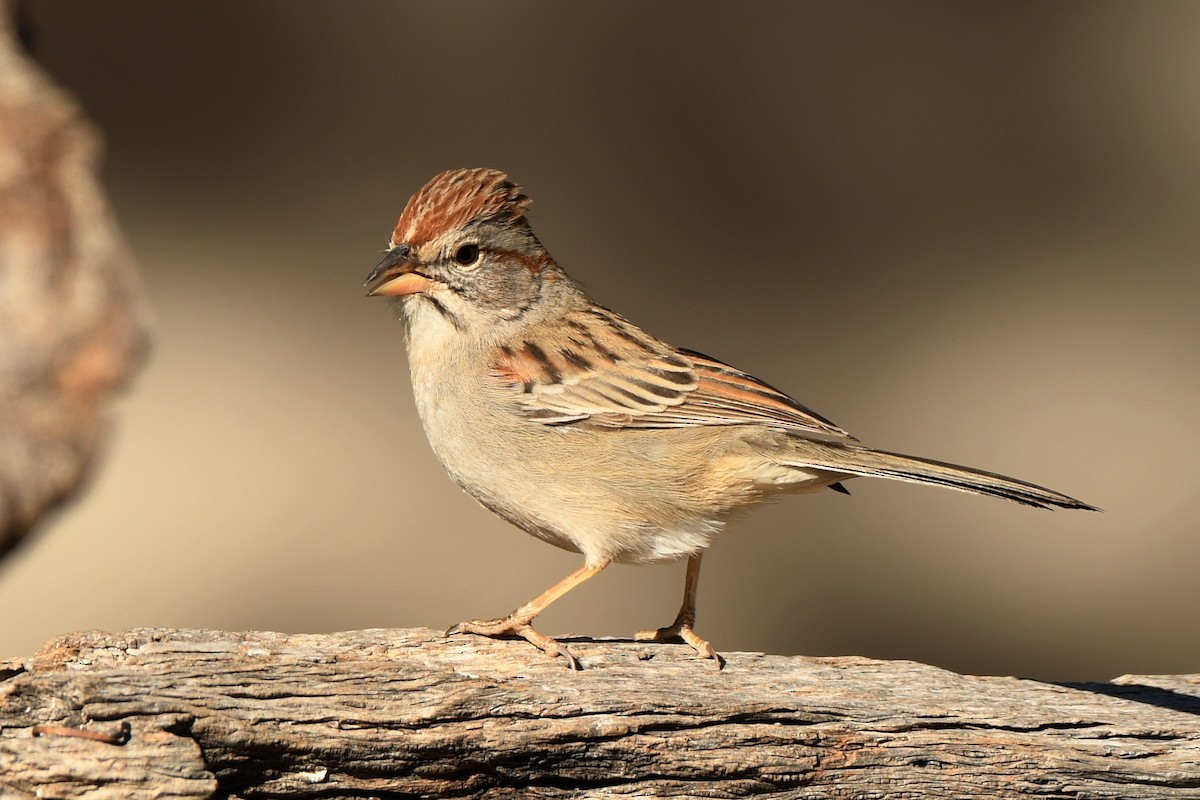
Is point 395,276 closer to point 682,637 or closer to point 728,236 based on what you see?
point 682,637

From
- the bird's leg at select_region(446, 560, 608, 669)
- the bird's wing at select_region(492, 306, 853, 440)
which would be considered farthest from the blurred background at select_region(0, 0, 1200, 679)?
the bird's leg at select_region(446, 560, 608, 669)

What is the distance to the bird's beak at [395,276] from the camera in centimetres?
339

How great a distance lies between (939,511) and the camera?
5.87 meters

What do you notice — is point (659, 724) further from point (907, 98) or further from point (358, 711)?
point (907, 98)

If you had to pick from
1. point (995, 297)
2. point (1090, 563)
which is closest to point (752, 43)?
point (995, 297)

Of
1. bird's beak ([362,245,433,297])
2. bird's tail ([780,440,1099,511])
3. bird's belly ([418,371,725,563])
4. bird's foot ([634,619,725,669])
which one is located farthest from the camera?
bird's beak ([362,245,433,297])

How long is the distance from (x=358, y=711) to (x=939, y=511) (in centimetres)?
378

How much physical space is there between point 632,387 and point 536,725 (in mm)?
1113

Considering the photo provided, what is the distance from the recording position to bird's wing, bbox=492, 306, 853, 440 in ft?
11.3

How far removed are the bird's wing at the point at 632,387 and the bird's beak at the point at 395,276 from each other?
29 centimetres

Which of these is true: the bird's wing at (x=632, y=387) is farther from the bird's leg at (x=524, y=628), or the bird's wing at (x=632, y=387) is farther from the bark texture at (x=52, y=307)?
the bark texture at (x=52, y=307)

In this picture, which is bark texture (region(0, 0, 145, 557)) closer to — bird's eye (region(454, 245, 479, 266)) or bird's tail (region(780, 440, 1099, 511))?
bird's eye (region(454, 245, 479, 266))

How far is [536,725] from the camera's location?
2664mm

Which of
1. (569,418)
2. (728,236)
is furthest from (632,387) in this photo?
(728,236)
